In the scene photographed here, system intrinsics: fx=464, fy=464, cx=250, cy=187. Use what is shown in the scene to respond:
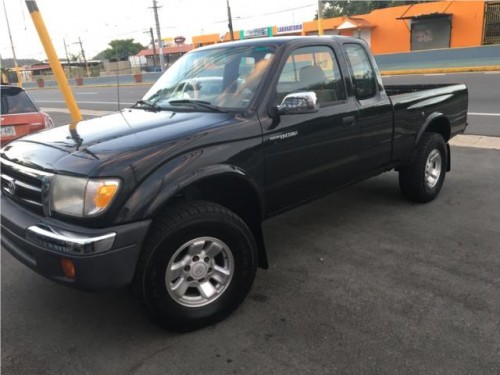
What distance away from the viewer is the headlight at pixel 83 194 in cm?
259

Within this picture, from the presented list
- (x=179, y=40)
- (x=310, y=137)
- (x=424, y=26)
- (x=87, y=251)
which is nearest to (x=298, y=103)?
(x=310, y=137)

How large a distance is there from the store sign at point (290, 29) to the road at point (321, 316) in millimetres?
45617

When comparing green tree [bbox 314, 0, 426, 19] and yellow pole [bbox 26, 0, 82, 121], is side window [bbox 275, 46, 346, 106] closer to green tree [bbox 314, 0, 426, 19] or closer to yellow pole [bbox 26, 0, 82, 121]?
yellow pole [bbox 26, 0, 82, 121]

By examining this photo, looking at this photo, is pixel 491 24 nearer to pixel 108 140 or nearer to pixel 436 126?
pixel 436 126

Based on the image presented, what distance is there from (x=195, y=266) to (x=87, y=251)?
722mm

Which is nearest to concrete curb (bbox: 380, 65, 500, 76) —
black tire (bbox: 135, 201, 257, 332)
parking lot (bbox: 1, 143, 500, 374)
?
parking lot (bbox: 1, 143, 500, 374)

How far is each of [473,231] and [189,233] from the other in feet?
9.56

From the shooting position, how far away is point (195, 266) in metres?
2.99

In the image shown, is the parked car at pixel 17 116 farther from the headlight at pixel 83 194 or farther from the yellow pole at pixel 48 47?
the headlight at pixel 83 194

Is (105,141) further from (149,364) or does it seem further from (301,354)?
(301,354)

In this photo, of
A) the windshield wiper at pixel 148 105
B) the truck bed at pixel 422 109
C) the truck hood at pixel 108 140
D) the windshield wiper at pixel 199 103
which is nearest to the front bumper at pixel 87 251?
the truck hood at pixel 108 140

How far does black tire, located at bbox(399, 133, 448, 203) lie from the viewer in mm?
5051

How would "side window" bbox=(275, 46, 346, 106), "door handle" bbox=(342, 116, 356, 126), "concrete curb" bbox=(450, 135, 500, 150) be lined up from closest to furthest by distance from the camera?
1. "side window" bbox=(275, 46, 346, 106)
2. "door handle" bbox=(342, 116, 356, 126)
3. "concrete curb" bbox=(450, 135, 500, 150)

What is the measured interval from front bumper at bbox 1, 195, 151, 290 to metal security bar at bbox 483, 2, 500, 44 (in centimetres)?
3338
